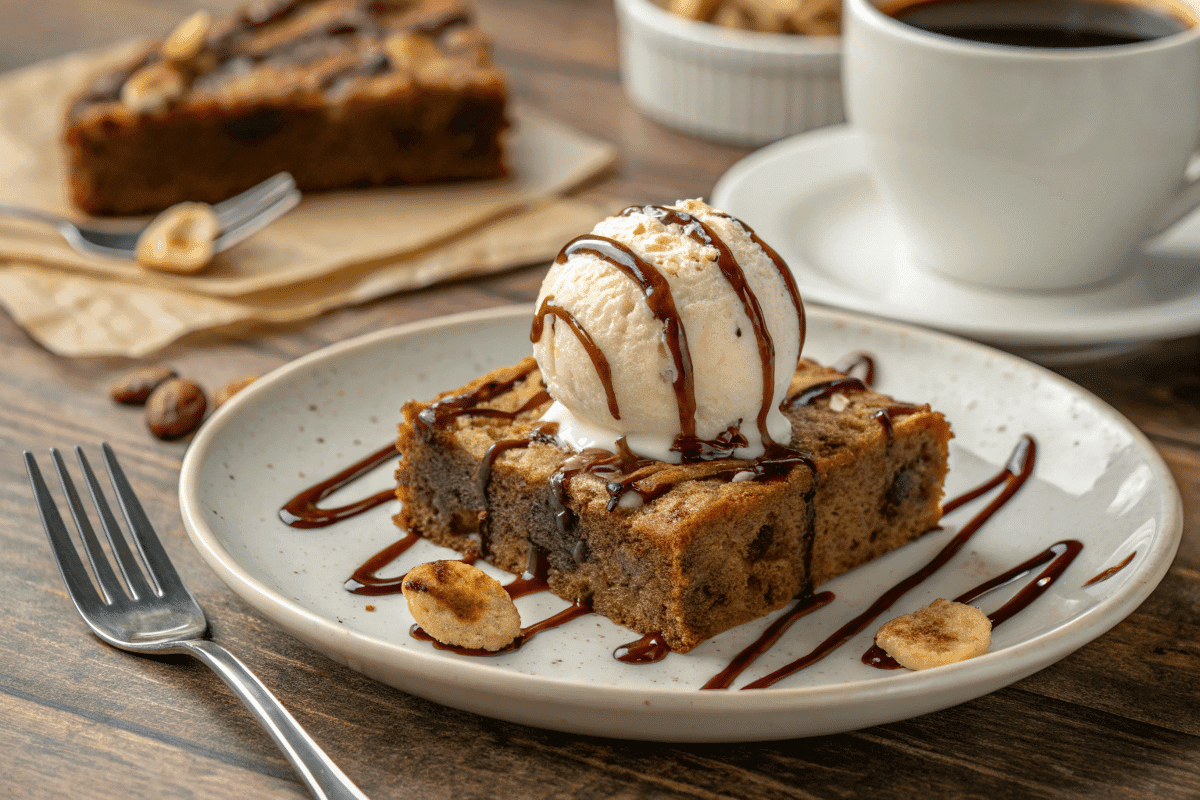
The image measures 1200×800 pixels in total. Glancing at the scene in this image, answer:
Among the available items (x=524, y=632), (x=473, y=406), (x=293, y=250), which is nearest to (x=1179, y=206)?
(x=473, y=406)

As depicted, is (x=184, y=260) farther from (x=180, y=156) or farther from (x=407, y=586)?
(x=407, y=586)

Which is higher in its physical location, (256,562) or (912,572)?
(256,562)

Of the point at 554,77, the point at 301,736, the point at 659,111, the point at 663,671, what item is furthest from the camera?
the point at 554,77

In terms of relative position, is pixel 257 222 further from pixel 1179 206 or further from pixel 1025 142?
pixel 1179 206

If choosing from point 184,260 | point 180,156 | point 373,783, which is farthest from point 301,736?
point 180,156

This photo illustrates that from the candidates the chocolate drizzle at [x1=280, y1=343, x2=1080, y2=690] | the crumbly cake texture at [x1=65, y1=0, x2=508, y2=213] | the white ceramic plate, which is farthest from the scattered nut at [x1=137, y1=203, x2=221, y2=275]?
the chocolate drizzle at [x1=280, y1=343, x2=1080, y2=690]

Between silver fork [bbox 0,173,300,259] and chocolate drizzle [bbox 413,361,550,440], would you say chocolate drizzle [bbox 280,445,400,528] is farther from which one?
silver fork [bbox 0,173,300,259]
